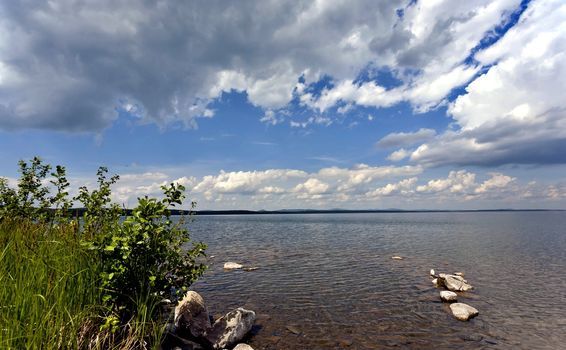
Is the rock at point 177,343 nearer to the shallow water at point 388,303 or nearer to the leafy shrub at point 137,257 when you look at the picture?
the shallow water at point 388,303


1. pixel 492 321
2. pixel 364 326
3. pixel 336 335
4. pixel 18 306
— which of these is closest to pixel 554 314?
pixel 492 321

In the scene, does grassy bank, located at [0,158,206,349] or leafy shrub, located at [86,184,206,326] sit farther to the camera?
leafy shrub, located at [86,184,206,326]

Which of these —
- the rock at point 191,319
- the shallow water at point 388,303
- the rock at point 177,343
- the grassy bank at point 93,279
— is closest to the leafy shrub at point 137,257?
the grassy bank at point 93,279

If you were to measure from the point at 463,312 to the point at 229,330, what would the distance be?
12723mm

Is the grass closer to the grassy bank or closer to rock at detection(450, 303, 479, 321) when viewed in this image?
the grassy bank

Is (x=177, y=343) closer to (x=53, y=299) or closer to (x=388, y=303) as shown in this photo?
(x=53, y=299)

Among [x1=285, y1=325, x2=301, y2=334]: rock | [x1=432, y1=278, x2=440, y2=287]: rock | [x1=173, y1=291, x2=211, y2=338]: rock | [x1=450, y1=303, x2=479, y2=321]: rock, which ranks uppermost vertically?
[x1=173, y1=291, x2=211, y2=338]: rock

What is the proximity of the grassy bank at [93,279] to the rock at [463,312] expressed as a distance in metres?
14.4

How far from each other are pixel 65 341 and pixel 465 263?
3689cm

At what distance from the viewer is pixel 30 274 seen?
6.84 metres

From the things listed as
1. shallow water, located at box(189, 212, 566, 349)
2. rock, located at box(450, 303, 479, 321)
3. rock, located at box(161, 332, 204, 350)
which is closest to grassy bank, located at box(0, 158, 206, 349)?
rock, located at box(161, 332, 204, 350)

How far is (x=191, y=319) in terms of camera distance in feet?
41.5

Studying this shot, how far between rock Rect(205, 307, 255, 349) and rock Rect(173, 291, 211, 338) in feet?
1.35

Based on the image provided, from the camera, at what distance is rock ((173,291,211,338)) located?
12.4 meters
